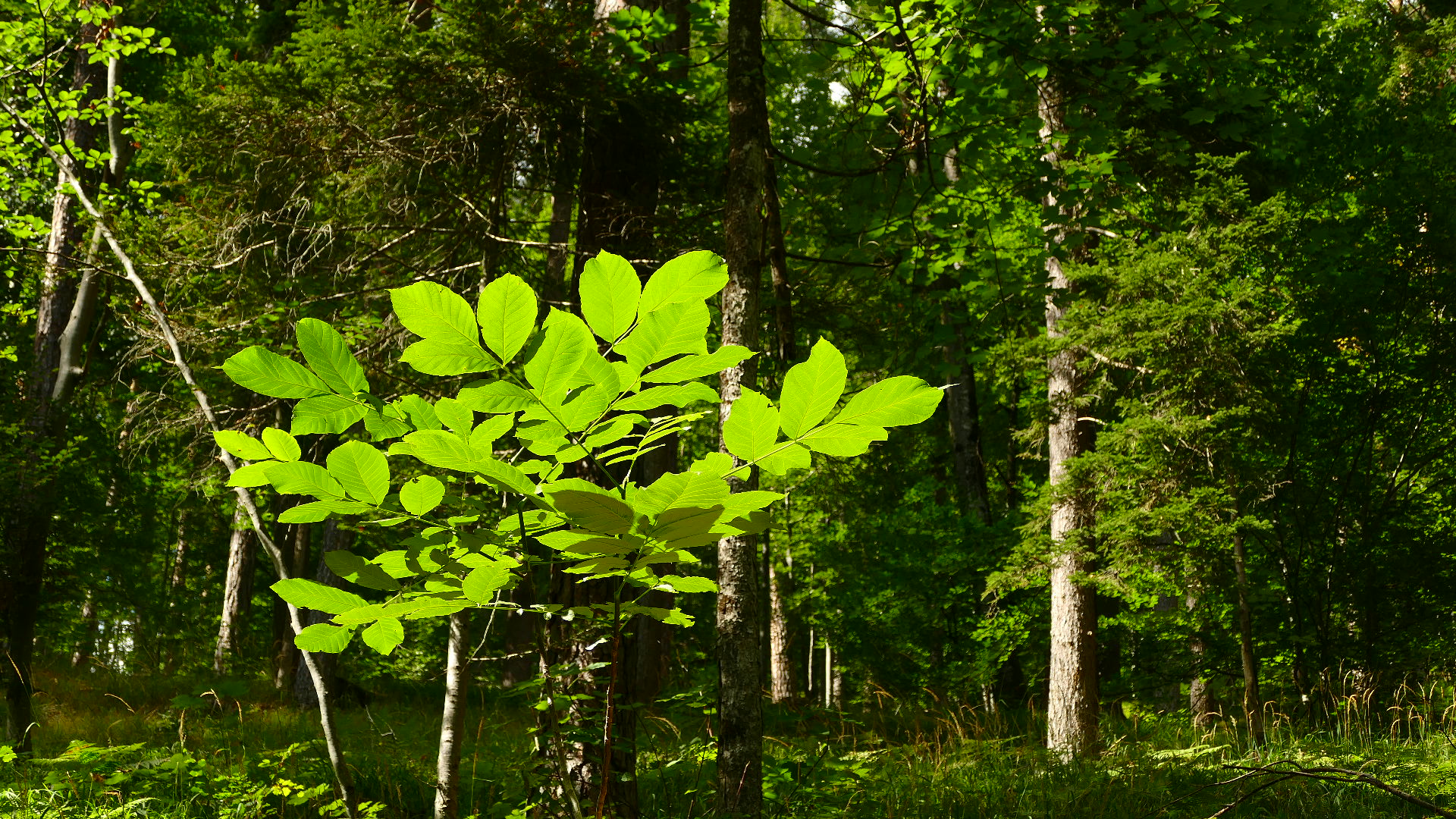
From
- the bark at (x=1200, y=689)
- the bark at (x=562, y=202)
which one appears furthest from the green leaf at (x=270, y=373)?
the bark at (x=1200, y=689)

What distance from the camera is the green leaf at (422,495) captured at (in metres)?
0.81

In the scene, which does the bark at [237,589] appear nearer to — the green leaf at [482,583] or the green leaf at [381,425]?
the green leaf at [381,425]

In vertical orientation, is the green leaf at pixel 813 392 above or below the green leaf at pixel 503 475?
above

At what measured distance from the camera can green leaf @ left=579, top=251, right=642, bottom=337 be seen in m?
0.72

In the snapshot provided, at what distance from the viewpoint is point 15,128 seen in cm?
698

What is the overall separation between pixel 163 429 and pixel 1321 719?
9766mm

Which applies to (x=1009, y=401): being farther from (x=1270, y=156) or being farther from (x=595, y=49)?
(x=595, y=49)

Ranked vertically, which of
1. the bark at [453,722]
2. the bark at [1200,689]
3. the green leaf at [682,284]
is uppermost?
the green leaf at [682,284]

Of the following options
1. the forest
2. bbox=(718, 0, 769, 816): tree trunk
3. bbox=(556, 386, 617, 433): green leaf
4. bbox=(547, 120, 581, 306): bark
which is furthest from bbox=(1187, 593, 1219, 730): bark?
bbox=(556, 386, 617, 433): green leaf

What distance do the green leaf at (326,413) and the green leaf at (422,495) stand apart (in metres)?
0.09

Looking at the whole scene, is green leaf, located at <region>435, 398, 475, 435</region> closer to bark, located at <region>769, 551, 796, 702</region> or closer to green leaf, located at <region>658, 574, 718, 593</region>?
green leaf, located at <region>658, 574, 718, 593</region>

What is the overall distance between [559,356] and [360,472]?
23cm

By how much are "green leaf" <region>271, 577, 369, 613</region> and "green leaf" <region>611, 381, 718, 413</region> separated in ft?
0.99

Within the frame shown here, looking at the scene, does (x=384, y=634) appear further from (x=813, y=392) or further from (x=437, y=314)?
(x=813, y=392)
